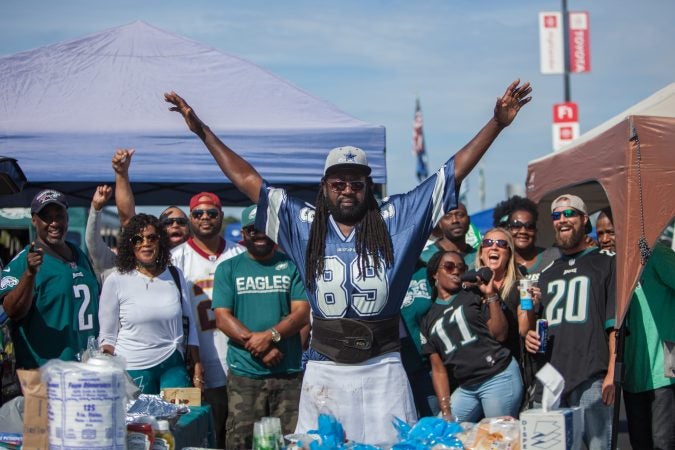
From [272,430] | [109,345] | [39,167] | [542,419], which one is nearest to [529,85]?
[542,419]

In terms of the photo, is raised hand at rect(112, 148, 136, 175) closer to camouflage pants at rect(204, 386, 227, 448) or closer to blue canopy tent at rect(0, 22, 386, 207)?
blue canopy tent at rect(0, 22, 386, 207)

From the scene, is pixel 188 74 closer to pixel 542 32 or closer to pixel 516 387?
pixel 516 387

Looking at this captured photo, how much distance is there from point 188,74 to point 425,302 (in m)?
2.84

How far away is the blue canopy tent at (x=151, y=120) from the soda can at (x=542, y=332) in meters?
1.71

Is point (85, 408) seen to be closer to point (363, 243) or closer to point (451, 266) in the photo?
point (363, 243)

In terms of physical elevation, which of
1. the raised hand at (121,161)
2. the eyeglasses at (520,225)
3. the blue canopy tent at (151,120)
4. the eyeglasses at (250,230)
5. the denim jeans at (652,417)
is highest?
the blue canopy tent at (151,120)

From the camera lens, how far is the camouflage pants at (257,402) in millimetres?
6051

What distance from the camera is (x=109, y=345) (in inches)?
223

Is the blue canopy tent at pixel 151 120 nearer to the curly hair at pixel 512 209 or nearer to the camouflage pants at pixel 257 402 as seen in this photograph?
the curly hair at pixel 512 209

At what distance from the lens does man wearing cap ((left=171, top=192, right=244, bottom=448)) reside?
6387mm

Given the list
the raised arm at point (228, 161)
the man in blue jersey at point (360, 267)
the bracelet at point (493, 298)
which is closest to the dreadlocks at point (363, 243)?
the man in blue jersey at point (360, 267)

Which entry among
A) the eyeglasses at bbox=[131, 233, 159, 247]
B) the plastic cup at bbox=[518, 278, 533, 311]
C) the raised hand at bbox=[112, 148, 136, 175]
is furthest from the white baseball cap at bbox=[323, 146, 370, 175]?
the raised hand at bbox=[112, 148, 136, 175]

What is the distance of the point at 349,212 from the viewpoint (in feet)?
14.1

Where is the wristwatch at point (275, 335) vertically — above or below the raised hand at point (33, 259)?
below
